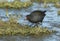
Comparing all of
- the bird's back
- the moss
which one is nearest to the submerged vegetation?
the bird's back

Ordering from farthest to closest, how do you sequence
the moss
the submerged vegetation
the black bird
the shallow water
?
the moss
the black bird
the submerged vegetation
the shallow water

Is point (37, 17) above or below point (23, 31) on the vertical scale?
above

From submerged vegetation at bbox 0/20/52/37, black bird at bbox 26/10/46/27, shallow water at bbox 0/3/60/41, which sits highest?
black bird at bbox 26/10/46/27

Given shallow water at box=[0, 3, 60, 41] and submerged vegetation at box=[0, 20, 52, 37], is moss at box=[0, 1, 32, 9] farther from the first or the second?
submerged vegetation at box=[0, 20, 52, 37]

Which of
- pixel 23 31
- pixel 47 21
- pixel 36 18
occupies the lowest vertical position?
pixel 47 21

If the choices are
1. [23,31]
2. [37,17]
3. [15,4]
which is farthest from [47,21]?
[15,4]

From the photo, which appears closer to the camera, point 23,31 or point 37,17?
point 23,31

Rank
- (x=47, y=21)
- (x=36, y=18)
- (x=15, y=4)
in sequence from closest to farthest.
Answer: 1. (x=36, y=18)
2. (x=47, y=21)
3. (x=15, y=4)

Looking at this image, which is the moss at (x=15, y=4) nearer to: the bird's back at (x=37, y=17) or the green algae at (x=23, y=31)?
the bird's back at (x=37, y=17)

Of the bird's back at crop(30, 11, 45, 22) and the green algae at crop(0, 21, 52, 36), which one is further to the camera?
the bird's back at crop(30, 11, 45, 22)

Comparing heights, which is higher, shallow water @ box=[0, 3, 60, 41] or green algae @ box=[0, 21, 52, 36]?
green algae @ box=[0, 21, 52, 36]

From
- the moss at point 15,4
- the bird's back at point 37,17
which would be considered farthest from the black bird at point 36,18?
the moss at point 15,4

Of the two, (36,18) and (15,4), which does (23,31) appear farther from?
(15,4)

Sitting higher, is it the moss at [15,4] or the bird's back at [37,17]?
the bird's back at [37,17]
